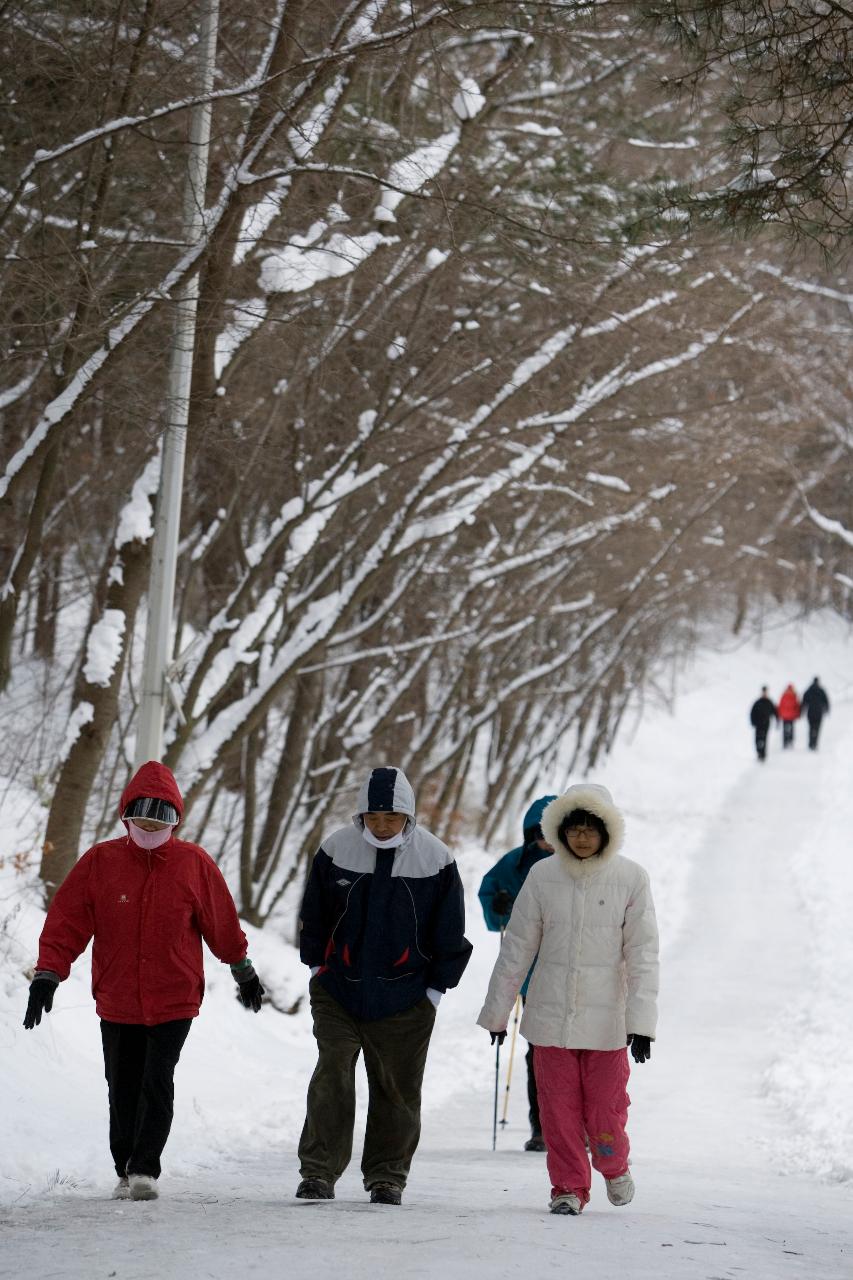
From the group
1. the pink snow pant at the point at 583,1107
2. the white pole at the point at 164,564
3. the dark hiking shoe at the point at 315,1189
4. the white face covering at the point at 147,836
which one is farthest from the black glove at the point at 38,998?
the white pole at the point at 164,564

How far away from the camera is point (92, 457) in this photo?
62.7ft

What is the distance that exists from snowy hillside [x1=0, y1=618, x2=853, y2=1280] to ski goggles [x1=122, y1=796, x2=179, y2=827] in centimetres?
142

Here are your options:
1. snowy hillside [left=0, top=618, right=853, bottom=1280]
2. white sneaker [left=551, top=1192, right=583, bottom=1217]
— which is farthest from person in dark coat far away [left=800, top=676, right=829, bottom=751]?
white sneaker [left=551, top=1192, right=583, bottom=1217]

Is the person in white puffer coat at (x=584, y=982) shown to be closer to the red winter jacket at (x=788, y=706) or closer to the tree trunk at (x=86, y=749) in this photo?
the tree trunk at (x=86, y=749)

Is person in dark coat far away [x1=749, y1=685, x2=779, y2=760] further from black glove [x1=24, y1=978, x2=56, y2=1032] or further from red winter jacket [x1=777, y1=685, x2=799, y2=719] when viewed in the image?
black glove [x1=24, y1=978, x2=56, y2=1032]

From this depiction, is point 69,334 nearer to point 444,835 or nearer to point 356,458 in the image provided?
point 356,458

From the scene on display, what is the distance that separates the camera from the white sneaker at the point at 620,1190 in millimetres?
6312

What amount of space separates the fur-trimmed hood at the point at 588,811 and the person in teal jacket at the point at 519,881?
2120mm

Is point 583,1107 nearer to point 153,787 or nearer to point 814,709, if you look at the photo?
point 153,787

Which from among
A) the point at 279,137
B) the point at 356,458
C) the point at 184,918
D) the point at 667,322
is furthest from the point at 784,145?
the point at 667,322

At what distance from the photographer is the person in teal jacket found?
28.6ft

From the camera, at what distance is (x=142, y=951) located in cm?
596

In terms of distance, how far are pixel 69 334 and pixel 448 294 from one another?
5482 mm

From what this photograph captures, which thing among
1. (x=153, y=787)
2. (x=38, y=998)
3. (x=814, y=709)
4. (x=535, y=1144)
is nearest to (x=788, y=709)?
(x=814, y=709)
